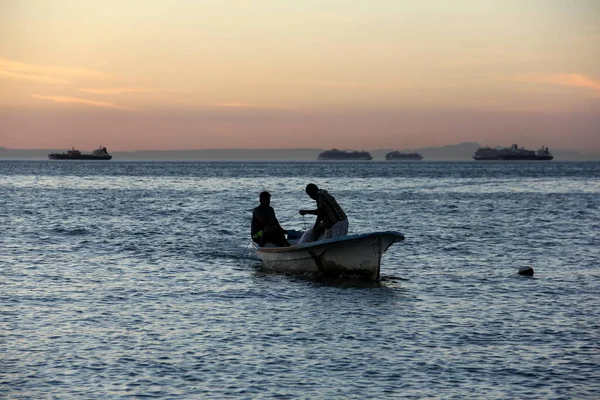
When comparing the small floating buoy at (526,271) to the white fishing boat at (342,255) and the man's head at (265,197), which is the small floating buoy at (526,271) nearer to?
the white fishing boat at (342,255)

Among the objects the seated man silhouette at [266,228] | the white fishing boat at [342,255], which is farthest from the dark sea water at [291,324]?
the seated man silhouette at [266,228]

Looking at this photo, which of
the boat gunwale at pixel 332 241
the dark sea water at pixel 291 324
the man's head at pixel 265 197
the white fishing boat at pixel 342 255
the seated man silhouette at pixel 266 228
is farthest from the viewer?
the seated man silhouette at pixel 266 228

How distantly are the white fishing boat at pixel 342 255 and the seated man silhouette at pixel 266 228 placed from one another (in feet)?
3.67

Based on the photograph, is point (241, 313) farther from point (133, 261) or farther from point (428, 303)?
point (133, 261)

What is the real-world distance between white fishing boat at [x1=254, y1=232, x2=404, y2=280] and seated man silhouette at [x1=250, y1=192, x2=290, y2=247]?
3.67 ft

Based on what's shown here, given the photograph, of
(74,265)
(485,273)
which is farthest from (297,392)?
(74,265)

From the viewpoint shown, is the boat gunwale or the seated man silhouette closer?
the boat gunwale

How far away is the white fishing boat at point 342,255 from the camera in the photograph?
70.1 feet

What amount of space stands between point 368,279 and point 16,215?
33.8 meters

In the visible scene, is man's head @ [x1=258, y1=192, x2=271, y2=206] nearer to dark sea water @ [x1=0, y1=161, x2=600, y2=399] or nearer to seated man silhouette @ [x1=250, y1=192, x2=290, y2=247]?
seated man silhouette @ [x1=250, y1=192, x2=290, y2=247]

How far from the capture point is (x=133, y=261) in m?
27.3

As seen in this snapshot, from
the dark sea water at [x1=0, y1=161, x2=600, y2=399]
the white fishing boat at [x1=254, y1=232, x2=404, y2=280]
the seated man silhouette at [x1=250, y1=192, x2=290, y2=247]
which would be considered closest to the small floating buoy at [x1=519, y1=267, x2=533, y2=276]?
the dark sea water at [x1=0, y1=161, x2=600, y2=399]

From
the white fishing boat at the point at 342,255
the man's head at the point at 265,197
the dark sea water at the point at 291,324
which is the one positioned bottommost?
the dark sea water at the point at 291,324

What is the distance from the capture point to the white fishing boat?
70.1 feet
